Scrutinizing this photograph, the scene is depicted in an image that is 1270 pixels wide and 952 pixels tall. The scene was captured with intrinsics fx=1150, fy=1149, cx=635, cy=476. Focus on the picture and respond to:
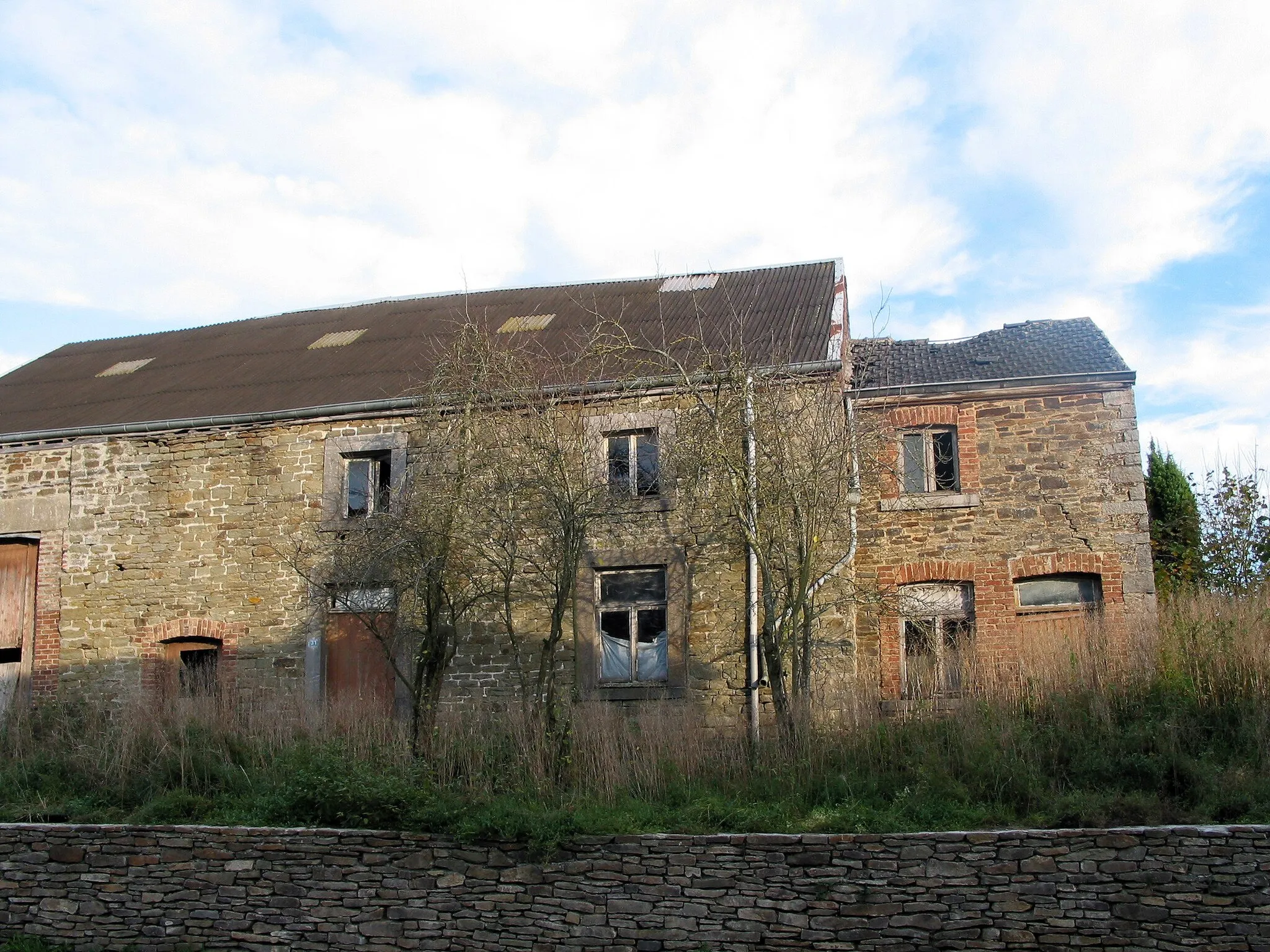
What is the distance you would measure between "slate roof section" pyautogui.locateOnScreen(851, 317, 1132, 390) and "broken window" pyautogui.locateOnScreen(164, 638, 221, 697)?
9.14m

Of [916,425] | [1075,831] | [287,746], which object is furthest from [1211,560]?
[287,746]

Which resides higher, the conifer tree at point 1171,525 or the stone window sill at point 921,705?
the conifer tree at point 1171,525

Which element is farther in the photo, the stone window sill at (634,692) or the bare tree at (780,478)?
the stone window sill at (634,692)

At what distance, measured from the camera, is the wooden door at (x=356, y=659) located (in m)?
14.3

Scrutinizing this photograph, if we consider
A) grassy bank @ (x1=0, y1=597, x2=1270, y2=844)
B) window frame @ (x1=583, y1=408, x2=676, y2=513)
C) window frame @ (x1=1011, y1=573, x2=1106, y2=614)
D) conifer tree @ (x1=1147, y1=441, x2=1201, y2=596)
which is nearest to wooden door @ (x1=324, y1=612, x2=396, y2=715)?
grassy bank @ (x1=0, y1=597, x2=1270, y2=844)

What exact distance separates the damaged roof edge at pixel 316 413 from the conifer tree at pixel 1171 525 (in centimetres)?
558

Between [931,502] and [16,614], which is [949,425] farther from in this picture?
[16,614]

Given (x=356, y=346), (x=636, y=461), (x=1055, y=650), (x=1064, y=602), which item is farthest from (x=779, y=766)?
(x=356, y=346)

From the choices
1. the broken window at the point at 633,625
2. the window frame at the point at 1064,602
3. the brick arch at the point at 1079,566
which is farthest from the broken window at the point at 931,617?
the broken window at the point at 633,625

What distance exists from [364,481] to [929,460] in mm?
7398

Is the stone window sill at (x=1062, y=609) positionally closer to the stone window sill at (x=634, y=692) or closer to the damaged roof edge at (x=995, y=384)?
the damaged roof edge at (x=995, y=384)

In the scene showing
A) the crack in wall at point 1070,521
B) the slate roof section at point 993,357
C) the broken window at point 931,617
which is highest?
the slate roof section at point 993,357

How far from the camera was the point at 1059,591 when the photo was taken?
45.9 feet

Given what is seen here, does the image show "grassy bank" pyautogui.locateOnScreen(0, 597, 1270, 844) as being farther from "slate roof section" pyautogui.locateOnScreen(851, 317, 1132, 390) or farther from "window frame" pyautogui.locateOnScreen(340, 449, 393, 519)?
"slate roof section" pyautogui.locateOnScreen(851, 317, 1132, 390)
